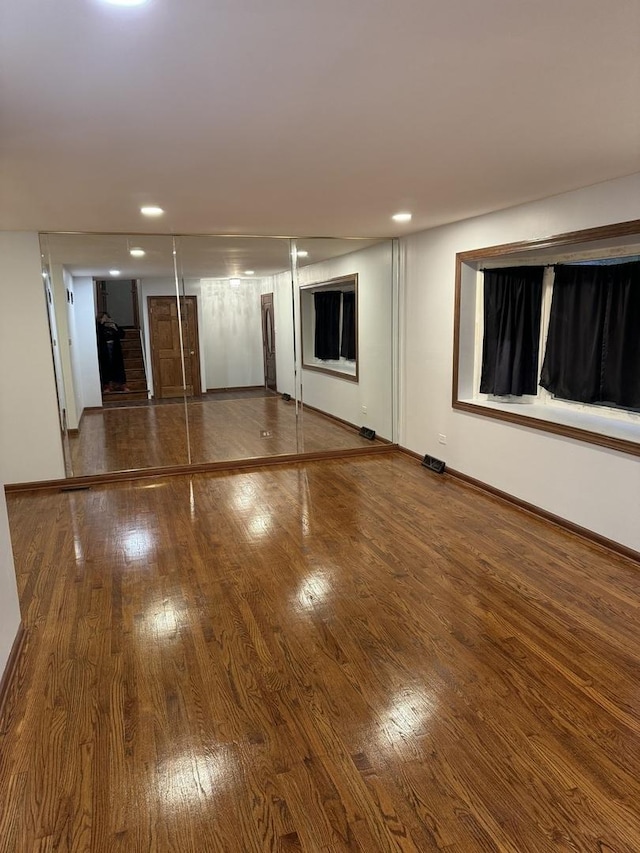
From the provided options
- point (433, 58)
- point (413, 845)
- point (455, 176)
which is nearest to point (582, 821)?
point (413, 845)

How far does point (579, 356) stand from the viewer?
14.0 ft

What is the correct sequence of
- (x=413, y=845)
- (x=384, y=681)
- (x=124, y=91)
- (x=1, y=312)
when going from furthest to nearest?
(x=1, y=312) → (x=384, y=681) → (x=124, y=91) → (x=413, y=845)

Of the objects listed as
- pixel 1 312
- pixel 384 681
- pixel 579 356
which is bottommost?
pixel 384 681

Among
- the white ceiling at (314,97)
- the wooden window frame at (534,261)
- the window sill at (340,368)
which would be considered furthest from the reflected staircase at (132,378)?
the wooden window frame at (534,261)

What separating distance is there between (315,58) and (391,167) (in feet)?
4.38

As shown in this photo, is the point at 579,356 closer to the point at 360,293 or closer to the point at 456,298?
the point at 456,298

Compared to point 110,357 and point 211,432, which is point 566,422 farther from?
point 110,357

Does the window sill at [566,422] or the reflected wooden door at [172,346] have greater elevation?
the reflected wooden door at [172,346]

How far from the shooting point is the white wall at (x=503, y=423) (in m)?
3.53

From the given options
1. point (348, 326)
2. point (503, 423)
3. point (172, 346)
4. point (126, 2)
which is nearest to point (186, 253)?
point (172, 346)

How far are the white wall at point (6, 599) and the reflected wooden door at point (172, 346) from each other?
3.62 m

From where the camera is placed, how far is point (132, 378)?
6.75 meters

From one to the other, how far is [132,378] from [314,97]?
209 inches

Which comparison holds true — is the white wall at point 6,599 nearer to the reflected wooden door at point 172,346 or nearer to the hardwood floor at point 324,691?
the hardwood floor at point 324,691
